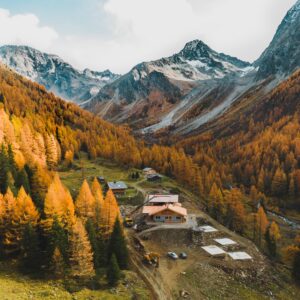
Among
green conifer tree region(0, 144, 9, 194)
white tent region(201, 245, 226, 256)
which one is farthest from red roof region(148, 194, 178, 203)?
green conifer tree region(0, 144, 9, 194)

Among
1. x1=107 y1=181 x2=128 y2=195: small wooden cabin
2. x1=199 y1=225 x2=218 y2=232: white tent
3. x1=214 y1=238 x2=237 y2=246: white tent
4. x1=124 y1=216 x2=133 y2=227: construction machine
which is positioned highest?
x1=107 y1=181 x2=128 y2=195: small wooden cabin

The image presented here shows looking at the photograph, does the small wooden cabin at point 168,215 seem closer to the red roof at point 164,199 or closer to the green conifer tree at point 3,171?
the red roof at point 164,199

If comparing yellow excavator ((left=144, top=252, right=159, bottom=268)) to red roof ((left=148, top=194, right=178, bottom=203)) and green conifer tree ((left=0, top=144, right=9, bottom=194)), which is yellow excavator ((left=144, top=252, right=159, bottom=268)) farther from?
green conifer tree ((left=0, top=144, right=9, bottom=194))

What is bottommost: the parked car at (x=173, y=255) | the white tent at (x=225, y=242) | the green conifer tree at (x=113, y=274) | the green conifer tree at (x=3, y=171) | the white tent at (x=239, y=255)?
the white tent at (x=239, y=255)

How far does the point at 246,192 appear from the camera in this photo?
149000mm

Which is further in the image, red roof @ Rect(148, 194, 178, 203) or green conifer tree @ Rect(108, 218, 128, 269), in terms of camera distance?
red roof @ Rect(148, 194, 178, 203)

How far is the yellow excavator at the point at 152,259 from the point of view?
6069cm

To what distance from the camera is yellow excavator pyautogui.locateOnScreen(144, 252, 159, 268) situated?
60688 millimetres

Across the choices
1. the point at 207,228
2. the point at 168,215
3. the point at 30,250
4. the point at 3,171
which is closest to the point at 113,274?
the point at 30,250

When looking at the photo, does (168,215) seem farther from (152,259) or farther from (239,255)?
(239,255)

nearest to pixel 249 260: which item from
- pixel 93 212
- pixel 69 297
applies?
pixel 93 212

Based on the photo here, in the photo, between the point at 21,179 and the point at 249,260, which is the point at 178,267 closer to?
the point at 249,260

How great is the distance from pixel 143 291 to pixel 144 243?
20.2 metres

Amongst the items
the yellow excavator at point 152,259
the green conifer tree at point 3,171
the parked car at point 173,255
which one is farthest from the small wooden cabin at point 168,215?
the green conifer tree at point 3,171
